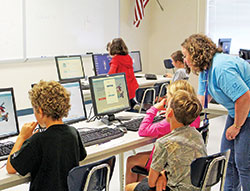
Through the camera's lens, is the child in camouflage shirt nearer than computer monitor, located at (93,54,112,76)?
Yes

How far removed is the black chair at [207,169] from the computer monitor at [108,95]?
113 cm

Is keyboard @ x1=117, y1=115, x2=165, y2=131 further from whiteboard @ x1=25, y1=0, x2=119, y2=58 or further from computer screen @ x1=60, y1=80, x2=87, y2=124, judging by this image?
whiteboard @ x1=25, y1=0, x2=119, y2=58

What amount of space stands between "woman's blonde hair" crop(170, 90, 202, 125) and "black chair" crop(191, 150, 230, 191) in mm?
282

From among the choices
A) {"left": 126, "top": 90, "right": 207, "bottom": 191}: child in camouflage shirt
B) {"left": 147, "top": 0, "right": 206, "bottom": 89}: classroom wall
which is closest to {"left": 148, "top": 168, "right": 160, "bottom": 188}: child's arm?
{"left": 126, "top": 90, "right": 207, "bottom": 191}: child in camouflage shirt

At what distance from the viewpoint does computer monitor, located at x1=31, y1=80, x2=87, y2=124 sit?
→ 291cm

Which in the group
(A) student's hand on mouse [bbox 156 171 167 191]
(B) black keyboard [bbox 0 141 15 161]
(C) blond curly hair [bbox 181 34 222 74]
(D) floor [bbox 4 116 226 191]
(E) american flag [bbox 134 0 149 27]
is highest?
(E) american flag [bbox 134 0 149 27]

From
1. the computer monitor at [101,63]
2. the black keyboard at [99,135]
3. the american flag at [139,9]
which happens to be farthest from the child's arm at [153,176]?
the american flag at [139,9]

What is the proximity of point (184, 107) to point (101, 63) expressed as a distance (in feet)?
11.3

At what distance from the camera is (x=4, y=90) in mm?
2471

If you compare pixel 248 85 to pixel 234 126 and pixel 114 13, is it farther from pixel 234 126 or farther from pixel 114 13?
pixel 114 13

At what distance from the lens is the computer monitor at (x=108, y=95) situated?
3109mm

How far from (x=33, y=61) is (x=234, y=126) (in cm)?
468

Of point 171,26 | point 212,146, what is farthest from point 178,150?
point 171,26

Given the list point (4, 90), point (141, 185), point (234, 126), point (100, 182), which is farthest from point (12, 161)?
point (234, 126)
